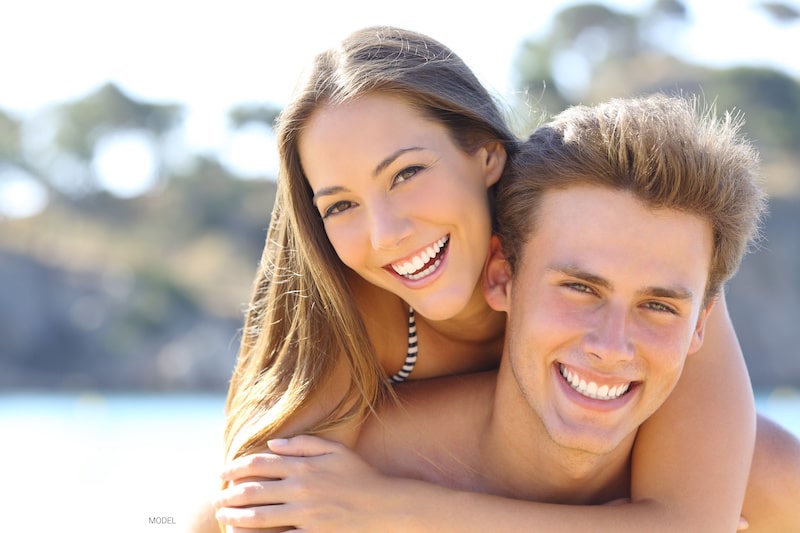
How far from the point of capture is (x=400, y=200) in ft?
12.0

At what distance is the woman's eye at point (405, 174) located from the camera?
12.0 ft

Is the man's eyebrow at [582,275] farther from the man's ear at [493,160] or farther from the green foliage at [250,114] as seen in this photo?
the green foliage at [250,114]

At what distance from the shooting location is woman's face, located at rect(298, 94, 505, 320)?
3623 millimetres

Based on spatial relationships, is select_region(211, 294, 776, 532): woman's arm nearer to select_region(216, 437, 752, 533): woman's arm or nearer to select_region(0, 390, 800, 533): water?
select_region(216, 437, 752, 533): woman's arm

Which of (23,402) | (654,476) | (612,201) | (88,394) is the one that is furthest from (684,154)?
(88,394)

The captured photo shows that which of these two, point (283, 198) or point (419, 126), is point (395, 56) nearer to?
point (419, 126)

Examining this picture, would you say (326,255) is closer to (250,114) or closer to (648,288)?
(648,288)

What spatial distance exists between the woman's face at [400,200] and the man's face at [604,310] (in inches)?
11.9

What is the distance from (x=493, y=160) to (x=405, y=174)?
425mm

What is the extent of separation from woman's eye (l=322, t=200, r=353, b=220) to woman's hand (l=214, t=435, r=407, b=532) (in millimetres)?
789

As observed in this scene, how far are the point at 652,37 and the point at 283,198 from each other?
139ft

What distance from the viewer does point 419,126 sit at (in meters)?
3.75

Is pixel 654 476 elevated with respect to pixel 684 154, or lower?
lower

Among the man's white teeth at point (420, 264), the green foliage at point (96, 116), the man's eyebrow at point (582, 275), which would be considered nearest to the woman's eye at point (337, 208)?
the man's white teeth at point (420, 264)
